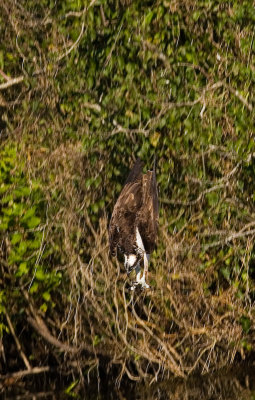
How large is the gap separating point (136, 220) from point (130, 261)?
0.34 m

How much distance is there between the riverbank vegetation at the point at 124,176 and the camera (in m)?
7.17

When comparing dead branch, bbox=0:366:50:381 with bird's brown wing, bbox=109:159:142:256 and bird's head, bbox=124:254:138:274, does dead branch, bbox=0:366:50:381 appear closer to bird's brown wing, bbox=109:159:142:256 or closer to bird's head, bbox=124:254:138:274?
bird's head, bbox=124:254:138:274

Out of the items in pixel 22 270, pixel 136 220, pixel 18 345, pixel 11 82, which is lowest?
pixel 18 345

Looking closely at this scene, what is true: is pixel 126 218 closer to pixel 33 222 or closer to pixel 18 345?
pixel 33 222

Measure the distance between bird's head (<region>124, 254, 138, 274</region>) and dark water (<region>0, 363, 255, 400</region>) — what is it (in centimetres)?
114

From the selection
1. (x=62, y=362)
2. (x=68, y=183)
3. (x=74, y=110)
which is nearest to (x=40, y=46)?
(x=74, y=110)

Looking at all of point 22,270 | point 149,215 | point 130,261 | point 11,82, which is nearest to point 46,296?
point 22,270

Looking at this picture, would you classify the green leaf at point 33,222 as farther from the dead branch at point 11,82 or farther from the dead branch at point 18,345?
the dead branch at point 11,82

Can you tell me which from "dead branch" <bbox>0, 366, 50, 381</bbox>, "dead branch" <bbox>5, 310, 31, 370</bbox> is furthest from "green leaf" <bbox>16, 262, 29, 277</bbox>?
"dead branch" <bbox>0, 366, 50, 381</bbox>

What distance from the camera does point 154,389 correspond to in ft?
24.5

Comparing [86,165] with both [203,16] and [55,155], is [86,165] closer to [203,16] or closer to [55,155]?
[55,155]

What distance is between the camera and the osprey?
675cm

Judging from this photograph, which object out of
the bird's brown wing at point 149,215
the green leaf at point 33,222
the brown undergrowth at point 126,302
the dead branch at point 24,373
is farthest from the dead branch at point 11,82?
the dead branch at point 24,373

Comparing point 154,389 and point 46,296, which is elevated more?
point 46,296
